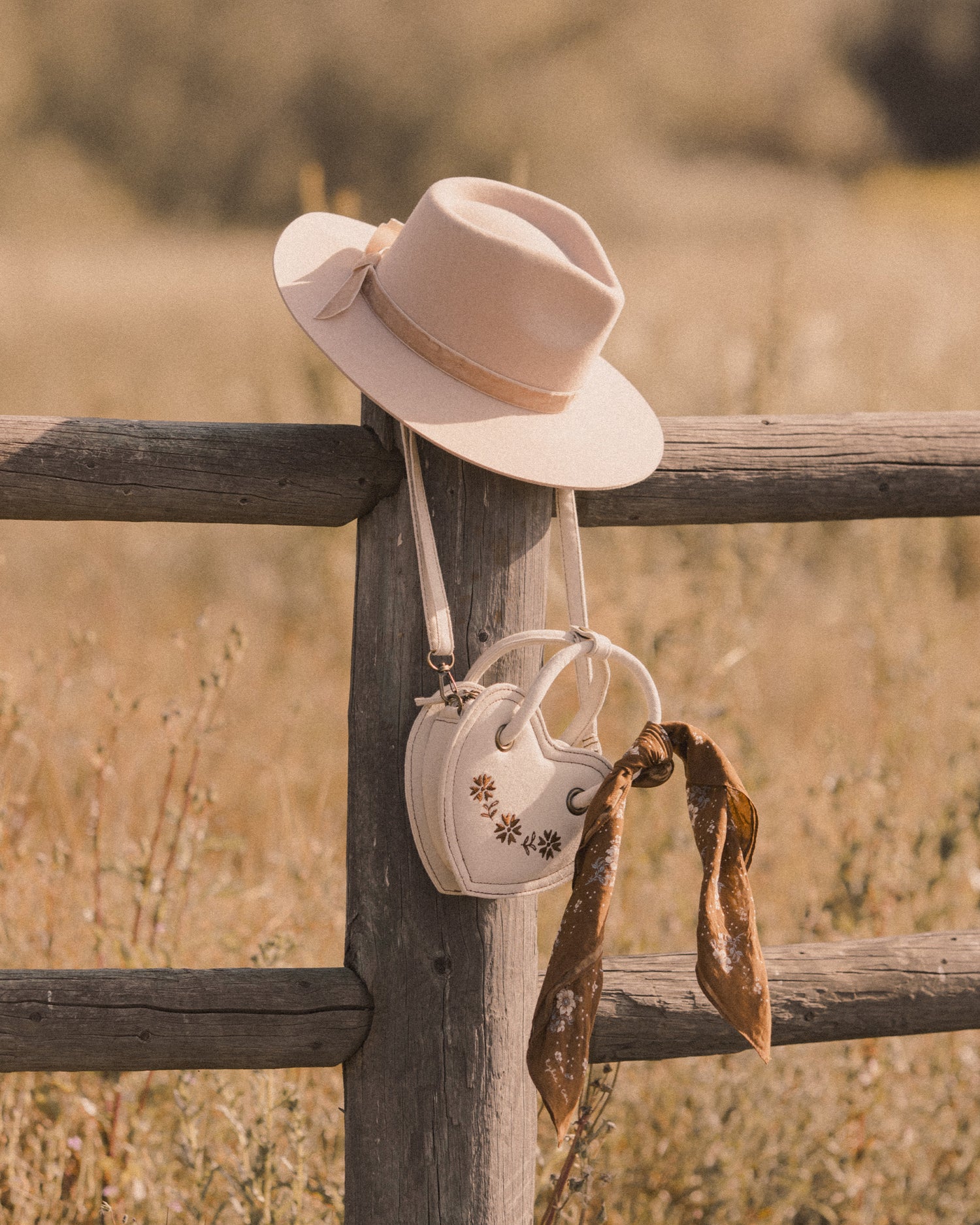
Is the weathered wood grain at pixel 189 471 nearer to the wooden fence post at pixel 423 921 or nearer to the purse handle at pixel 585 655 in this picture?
the wooden fence post at pixel 423 921

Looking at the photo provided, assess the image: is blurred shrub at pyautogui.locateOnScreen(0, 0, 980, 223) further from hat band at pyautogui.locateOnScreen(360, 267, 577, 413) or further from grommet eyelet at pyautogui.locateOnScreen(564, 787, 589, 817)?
grommet eyelet at pyautogui.locateOnScreen(564, 787, 589, 817)

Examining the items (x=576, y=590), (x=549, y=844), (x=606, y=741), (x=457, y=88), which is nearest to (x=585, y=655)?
(x=576, y=590)

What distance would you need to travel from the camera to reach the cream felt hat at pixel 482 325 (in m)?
1.10

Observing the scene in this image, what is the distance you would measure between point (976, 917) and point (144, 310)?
1115 centimetres

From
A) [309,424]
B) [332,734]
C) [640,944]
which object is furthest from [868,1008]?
[332,734]

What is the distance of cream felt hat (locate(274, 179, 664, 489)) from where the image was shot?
3.61 ft

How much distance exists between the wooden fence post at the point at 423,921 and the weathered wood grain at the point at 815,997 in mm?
155

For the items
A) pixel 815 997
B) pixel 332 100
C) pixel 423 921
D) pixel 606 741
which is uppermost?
pixel 332 100

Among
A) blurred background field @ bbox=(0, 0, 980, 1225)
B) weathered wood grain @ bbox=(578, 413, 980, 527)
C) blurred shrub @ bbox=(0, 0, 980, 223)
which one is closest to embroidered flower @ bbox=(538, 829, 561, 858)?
weathered wood grain @ bbox=(578, 413, 980, 527)

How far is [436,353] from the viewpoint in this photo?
44.9 inches

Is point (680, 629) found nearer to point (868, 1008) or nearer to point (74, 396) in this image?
point (868, 1008)

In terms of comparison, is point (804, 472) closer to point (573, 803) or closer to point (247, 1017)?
point (573, 803)

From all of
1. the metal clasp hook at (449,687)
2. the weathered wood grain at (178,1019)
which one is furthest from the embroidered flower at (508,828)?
the weathered wood grain at (178,1019)

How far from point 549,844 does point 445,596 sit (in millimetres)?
254
